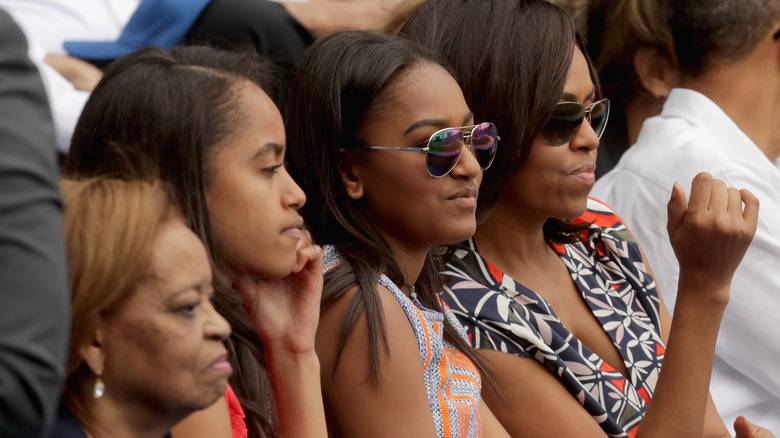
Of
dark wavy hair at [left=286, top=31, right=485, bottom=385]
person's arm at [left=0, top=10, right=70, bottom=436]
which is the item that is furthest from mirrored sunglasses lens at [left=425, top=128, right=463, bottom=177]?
person's arm at [left=0, top=10, right=70, bottom=436]

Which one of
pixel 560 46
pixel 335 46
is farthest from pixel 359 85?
pixel 560 46

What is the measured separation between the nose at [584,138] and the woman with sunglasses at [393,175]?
14.5 inches

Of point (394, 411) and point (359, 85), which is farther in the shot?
point (359, 85)

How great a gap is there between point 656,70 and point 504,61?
1.74 meters

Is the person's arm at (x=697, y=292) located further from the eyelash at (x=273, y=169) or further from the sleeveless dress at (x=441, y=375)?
the eyelash at (x=273, y=169)

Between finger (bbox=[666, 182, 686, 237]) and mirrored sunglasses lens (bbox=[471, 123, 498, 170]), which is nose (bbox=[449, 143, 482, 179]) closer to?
mirrored sunglasses lens (bbox=[471, 123, 498, 170])

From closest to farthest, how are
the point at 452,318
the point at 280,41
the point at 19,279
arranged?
the point at 19,279 → the point at 452,318 → the point at 280,41

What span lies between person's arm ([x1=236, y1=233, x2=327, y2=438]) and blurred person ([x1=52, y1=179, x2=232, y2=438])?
1.59 ft

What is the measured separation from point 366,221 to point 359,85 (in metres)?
0.29

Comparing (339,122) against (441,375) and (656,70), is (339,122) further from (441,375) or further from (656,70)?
(656,70)

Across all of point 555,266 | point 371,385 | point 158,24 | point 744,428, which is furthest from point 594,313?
point 158,24

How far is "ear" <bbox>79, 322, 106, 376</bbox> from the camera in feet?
4.07

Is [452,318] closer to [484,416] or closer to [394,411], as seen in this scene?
[484,416]

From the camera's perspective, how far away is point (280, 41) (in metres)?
3.15
